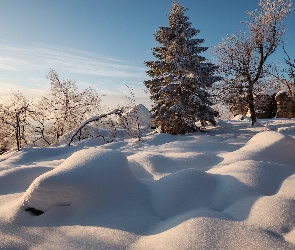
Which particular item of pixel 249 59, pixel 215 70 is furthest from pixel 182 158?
pixel 249 59

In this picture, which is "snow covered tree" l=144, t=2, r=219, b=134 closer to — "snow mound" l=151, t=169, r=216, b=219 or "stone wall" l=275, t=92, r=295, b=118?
"snow mound" l=151, t=169, r=216, b=219

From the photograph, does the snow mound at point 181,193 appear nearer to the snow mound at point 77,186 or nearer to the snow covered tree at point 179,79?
the snow mound at point 77,186

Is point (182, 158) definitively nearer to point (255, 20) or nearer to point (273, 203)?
point (273, 203)

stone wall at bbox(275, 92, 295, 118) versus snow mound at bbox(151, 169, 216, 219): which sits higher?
stone wall at bbox(275, 92, 295, 118)

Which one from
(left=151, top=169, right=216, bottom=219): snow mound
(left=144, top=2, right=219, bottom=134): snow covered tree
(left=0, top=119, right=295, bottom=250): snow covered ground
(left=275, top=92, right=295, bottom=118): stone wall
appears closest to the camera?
(left=0, top=119, right=295, bottom=250): snow covered ground

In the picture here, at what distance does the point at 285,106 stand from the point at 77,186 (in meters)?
25.5

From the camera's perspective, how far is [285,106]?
76.7 ft

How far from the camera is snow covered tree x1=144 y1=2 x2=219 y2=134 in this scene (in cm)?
1278

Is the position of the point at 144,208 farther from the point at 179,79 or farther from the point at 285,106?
the point at 285,106

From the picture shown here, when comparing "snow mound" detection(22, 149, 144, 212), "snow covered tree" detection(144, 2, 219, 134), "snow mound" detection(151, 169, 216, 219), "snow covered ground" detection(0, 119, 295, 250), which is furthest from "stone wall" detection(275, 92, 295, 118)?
"snow mound" detection(22, 149, 144, 212)

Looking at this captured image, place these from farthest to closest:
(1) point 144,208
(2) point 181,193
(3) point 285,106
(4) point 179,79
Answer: (3) point 285,106 < (4) point 179,79 < (2) point 181,193 < (1) point 144,208

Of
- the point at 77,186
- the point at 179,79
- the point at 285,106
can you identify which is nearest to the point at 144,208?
the point at 77,186

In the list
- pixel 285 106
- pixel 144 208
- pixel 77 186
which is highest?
pixel 285 106

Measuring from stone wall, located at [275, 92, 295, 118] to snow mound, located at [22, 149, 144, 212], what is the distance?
963 inches
